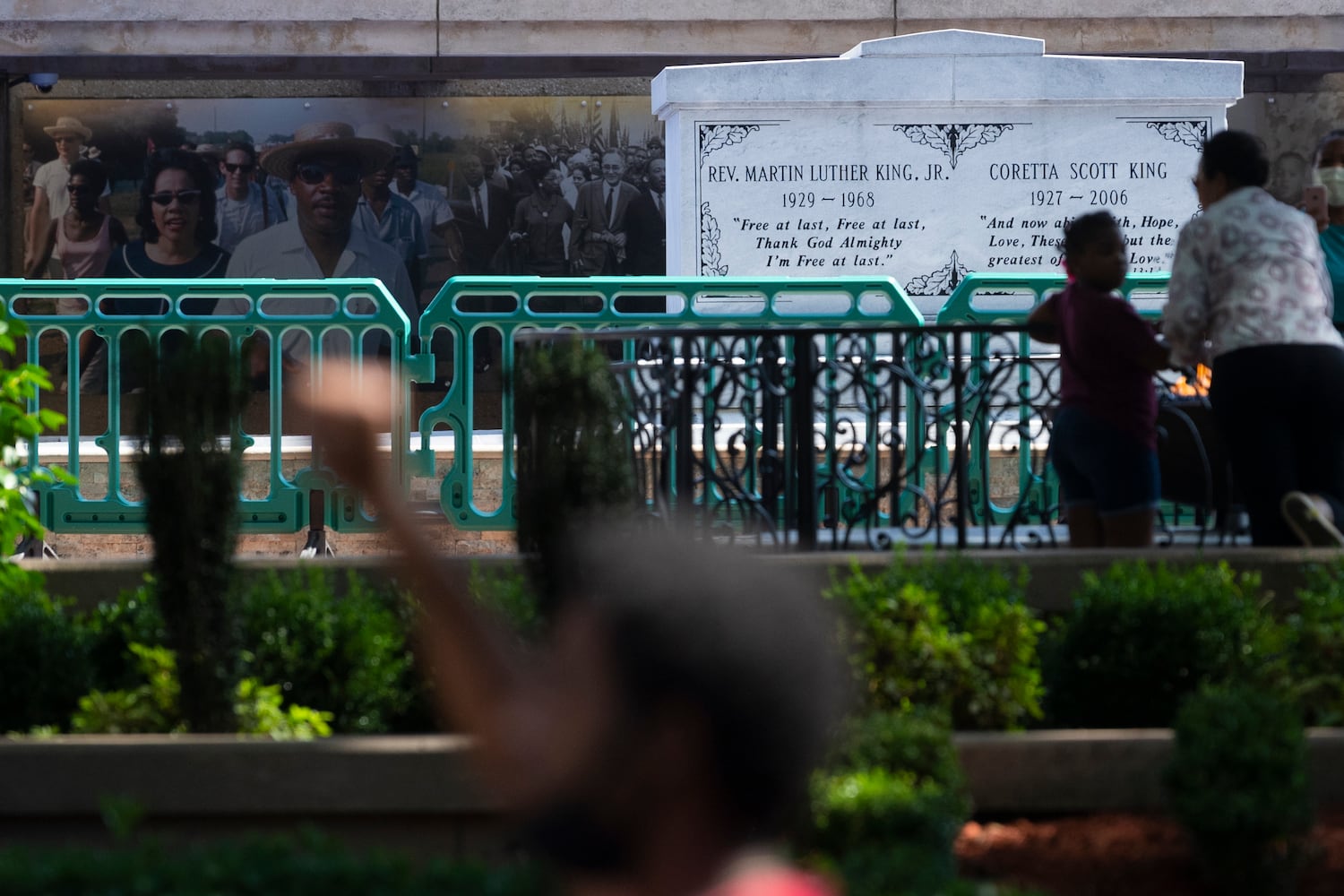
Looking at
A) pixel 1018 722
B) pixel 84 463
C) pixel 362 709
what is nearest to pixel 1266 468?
pixel 1018 722

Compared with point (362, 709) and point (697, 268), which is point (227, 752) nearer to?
point (362, 709)

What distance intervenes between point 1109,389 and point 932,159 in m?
6.47

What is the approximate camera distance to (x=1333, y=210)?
321 inches

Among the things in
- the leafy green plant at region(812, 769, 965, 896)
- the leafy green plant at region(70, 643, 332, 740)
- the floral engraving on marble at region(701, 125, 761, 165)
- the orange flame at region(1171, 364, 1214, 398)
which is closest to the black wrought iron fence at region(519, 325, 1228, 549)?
the orange flame at region(1171, 364, 1214, 398)

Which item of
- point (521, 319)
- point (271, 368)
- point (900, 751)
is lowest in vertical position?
point (900, 751)

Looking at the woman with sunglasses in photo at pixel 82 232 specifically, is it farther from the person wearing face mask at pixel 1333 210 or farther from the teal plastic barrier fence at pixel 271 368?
the person wearing face mask at pixel 1333 210

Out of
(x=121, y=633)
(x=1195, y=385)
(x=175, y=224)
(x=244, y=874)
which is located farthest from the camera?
(x=175, y=224)

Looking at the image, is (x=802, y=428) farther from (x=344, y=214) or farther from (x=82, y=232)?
(x=82, y=232)

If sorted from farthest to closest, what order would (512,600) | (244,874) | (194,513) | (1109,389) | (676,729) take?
1. (1109,389)
2. (512,600)
3. (194,513)
4. (244,874)
5. (676,729)

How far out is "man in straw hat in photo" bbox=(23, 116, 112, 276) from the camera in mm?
18203

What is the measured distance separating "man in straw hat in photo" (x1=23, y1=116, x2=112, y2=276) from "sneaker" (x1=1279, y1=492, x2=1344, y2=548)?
14950 millimetres

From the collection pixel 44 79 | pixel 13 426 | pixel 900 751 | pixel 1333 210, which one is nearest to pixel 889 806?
pixel 900 751

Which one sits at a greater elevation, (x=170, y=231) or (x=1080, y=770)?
(x=170, y=231)

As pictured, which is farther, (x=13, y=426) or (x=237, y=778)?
(x=13, y=426)
